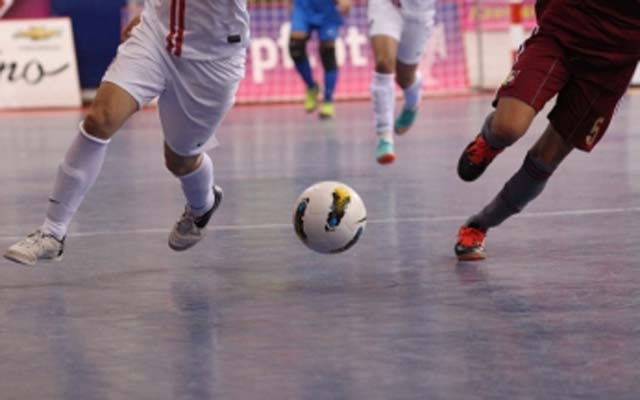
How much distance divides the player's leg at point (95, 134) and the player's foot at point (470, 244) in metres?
1.43

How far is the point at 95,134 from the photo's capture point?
21.0 ft

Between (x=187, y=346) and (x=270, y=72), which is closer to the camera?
(x=187, y=346)

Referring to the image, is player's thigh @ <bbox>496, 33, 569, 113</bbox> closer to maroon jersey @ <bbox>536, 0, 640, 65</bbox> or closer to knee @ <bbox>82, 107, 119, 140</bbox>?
maroon jersey @ <bbox>536, 0, 640, 65</bbox>

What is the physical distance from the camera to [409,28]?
36.9 ft

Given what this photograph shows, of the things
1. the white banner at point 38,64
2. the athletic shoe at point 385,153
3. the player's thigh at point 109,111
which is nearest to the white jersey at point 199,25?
the player's thigh at point 109,111

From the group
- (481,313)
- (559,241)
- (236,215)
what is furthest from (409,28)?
(481,313)

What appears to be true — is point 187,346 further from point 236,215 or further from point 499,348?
point 236,215

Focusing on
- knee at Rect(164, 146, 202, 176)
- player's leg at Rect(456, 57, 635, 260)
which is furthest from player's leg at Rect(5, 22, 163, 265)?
player's leg at Rect(456, 57, 635, 260)

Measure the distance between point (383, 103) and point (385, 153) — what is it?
1.45 feet

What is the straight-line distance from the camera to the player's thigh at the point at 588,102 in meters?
6.47

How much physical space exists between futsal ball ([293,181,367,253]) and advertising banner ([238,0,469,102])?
44.5ft

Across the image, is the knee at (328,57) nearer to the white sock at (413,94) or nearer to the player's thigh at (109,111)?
the white sock at (413,94)

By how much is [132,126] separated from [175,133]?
9808 mm

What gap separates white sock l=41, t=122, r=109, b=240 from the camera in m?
6.47
